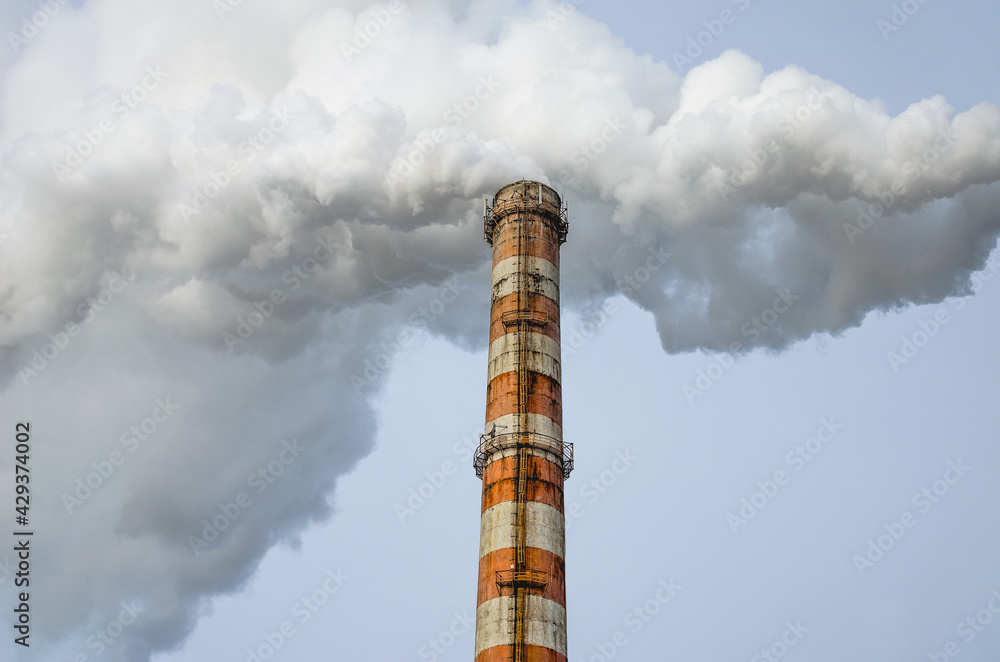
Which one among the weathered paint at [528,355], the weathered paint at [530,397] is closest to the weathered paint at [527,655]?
the weathered paint at [530,397]

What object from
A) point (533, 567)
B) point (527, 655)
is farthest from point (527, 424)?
point (527, 655)

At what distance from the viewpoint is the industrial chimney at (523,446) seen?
2969 cm

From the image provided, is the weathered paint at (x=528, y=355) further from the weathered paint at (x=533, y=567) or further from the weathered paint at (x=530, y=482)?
the weathered paint at (x=533, y=567)

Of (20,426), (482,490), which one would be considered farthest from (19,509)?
(482,490)

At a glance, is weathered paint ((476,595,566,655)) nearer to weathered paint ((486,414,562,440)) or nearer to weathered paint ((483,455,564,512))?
weathered paint ((483,455,564,512))

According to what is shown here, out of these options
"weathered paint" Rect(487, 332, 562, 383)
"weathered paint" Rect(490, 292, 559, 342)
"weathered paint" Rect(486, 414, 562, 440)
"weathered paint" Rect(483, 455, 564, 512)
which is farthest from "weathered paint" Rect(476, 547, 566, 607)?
"weathered paint" Rect(490, 292, 559, 342)

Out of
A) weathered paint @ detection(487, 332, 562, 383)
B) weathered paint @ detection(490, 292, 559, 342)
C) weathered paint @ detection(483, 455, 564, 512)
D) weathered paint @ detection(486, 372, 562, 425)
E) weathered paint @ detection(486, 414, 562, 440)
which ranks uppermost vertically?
weathered paint @ detection(490, 292, 559, 342)

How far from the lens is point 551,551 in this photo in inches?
1216

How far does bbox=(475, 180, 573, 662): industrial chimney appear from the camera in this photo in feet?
97.4

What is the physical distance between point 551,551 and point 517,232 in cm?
1258

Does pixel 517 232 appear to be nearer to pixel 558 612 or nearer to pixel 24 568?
pixel 558 612

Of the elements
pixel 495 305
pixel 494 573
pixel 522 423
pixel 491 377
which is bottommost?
pixel 494 573

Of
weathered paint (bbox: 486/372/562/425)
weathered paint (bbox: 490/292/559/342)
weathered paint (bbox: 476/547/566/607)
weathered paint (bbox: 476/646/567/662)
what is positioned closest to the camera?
weathered paint (bbox: 476/646/567/662)

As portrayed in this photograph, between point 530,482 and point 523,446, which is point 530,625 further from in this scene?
point 523,446
